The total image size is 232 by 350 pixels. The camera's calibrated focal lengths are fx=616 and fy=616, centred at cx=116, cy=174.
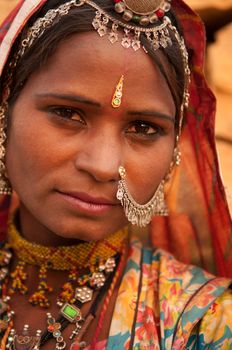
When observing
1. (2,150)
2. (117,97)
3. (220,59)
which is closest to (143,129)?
(117,97)

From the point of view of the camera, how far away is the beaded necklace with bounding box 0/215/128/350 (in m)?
1.99

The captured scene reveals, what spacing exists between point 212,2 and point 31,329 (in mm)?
2042

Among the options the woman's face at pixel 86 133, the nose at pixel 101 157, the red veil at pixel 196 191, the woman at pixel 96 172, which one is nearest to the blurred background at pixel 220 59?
the red veil at pixel 196 191

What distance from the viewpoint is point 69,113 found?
189 centimetres

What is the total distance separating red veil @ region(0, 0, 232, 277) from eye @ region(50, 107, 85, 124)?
10.2 inches

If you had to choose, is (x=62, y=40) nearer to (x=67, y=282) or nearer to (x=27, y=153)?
(x=27, y=153)

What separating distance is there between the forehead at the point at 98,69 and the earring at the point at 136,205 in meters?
0.24

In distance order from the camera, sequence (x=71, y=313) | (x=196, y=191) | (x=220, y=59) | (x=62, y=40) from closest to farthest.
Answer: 1. (x=62, y=40)
2. (x=71, y=313)
3. (x=196, y=191)
4. (x=220, y=59)

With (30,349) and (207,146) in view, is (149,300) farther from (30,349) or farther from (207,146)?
(207,146)

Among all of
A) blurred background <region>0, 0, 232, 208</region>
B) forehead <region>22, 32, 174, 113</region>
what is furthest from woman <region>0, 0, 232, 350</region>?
blurred background <region>0, 0, 232, 208</region>

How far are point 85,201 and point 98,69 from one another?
395 mm

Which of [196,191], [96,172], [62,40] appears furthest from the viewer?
[196,191]

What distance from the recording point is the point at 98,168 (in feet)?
5.84

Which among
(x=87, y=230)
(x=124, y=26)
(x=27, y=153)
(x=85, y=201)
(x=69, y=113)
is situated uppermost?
(x=124, y=26)
